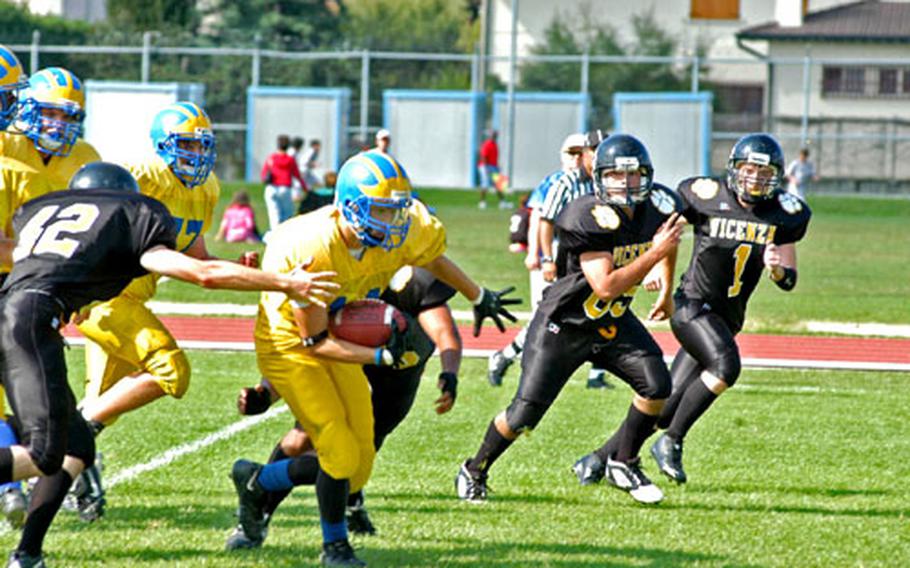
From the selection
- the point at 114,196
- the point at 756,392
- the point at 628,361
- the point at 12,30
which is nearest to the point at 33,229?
the point at 114,196

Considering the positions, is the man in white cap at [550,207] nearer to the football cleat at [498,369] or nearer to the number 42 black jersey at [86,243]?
→ the football cleat at [498,369]

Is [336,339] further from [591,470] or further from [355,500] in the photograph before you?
[591,470]

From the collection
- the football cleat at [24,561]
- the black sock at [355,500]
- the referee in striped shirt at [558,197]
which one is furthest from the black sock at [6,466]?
the referee in striped shirt at [558,197]

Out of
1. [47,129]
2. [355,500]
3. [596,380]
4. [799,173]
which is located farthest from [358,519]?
[799,173]

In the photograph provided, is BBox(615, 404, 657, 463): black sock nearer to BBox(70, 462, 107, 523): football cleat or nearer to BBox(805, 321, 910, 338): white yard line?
BBox(70, 462, 107, 523): football cleat

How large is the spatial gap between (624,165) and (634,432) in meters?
1.27

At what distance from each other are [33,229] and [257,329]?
908mm

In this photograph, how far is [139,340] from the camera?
259 inches

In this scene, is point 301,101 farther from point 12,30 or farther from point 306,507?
point 306,507

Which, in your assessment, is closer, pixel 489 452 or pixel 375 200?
pixel 375 200

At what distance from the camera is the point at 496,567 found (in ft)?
18.7

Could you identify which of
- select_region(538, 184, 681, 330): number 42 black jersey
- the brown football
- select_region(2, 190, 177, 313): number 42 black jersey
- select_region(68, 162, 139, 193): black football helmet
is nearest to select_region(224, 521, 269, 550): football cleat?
the brown football

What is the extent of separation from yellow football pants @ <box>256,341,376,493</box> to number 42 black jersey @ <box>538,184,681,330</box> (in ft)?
4.90

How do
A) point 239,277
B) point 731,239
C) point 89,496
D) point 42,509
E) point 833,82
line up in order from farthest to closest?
point 833,82 < point 731,239 < point 89,496 < point 42,509 < point 239,277
